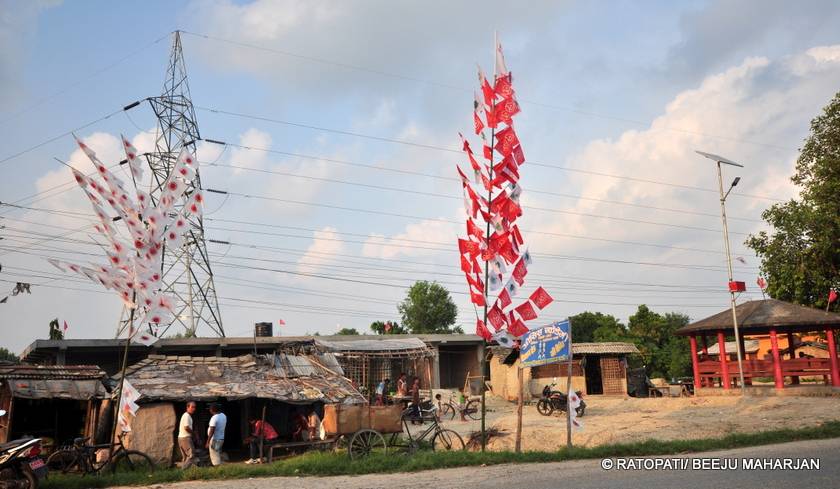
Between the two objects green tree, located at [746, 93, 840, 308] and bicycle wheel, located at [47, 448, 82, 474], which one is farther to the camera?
green tree, located at [746, 93, 840, 308]

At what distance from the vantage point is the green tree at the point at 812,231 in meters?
31.2

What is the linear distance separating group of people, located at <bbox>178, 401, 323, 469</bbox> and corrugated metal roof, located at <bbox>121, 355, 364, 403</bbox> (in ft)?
1.99

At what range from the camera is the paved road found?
990 centimetres

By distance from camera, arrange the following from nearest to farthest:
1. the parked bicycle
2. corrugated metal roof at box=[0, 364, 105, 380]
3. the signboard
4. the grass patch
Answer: the grass patch < the signboard < corrugated metal roof at box=[0, 364, 105, 380] < the parked bicycle

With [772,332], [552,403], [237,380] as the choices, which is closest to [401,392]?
[552,403]

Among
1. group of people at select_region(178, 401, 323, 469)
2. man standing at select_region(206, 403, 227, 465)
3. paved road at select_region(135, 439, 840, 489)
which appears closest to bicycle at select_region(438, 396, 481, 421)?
group of people at select_region(178, 401, 323, 469)

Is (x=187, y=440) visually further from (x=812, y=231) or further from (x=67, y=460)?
(x=812, y=231)

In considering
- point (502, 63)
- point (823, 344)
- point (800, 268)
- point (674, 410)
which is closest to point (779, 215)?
point (800, 268)

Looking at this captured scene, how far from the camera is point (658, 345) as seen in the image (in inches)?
2162

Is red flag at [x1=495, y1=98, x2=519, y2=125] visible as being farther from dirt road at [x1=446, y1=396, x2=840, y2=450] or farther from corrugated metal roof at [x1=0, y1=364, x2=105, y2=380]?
corrugated metal roof at [x1=0, y1=364, x2=105, y2=380]

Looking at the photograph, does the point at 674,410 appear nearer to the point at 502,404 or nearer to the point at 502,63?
the point at 502,404

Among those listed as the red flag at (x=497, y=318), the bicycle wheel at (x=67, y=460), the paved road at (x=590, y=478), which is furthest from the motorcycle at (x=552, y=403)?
the bicycle wheel at (x=67, y=460)

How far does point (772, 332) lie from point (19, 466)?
25.9 meters

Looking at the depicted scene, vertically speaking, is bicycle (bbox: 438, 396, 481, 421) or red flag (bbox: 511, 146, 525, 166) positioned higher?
red flag (bbox: 511, 146, 525, 166)
